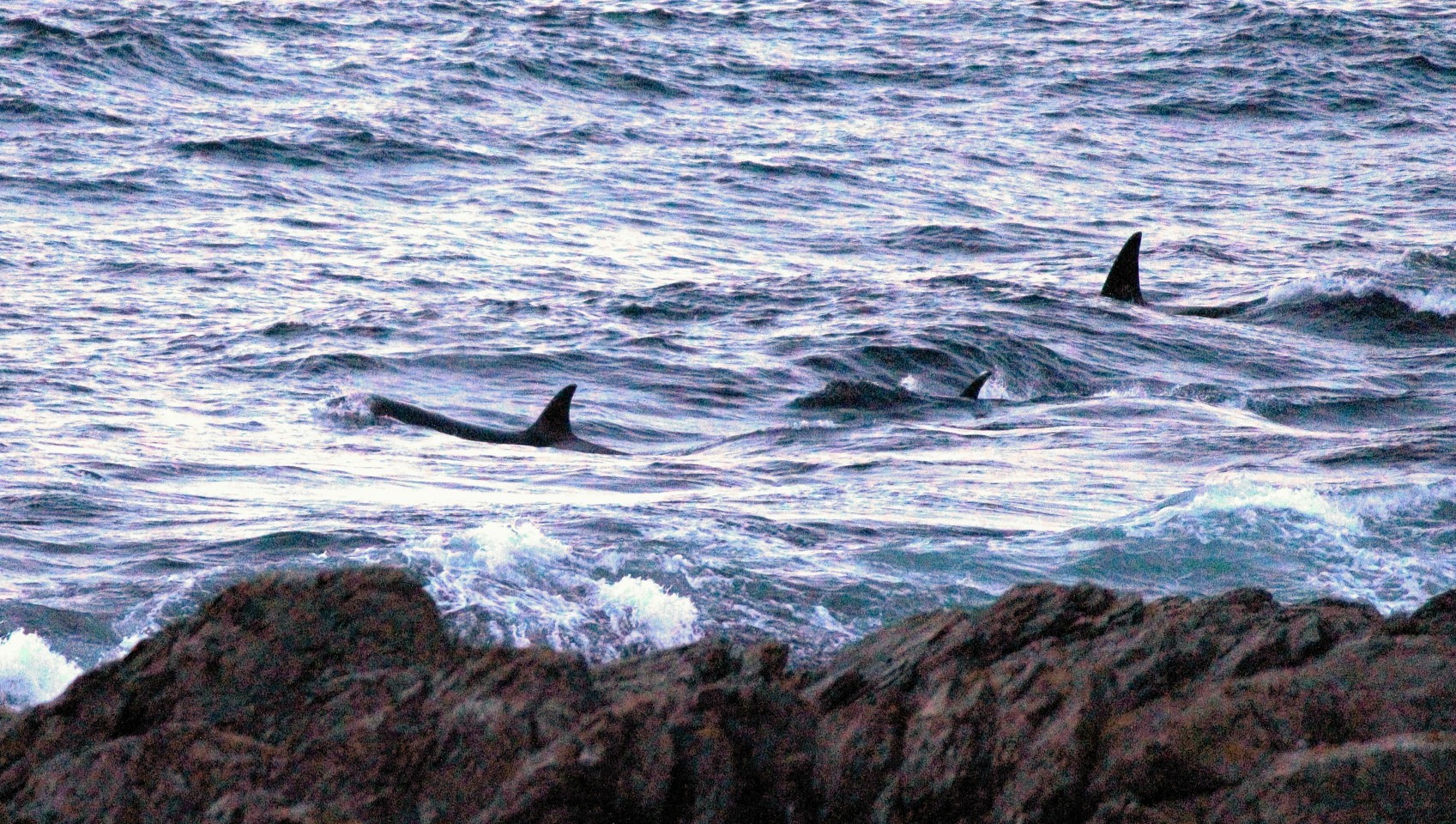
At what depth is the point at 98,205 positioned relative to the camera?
71.9 feet

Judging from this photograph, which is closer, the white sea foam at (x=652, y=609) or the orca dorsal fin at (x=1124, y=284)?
the white sea foam at (x=652, y=609)

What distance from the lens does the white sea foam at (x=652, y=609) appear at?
8.48 metres

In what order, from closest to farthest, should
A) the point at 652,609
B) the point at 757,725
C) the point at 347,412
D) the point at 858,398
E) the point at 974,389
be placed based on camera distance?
the point at 757,725
the point at 652,609
the point at 347,412
the point at 858,398
the point at 974,389

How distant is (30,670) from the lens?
789 cm

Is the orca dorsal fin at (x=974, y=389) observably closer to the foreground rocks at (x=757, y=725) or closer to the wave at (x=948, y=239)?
the wave at (x=948, y=239)

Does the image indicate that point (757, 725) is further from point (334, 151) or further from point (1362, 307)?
point (334, 151)

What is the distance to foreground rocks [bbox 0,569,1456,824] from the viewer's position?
4.04m


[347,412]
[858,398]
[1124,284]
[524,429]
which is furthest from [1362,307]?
[347,412]

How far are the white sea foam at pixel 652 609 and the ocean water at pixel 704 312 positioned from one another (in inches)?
1.2

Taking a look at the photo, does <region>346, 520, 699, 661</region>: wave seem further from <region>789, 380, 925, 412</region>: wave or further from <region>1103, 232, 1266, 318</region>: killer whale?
<region>1103, 232, 1266, 318</region>: killer whale

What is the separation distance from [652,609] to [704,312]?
10.7 m

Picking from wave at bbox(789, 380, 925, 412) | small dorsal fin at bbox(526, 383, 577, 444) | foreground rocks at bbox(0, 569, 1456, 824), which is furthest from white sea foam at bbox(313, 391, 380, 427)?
foreground rocks at bbox(0, 569, 1456, 824)

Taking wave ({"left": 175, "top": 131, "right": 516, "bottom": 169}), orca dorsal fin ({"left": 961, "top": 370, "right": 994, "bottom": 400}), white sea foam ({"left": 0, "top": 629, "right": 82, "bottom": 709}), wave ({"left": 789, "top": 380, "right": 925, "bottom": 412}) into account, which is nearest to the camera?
white sea foam ({"left": 0, "top": 629, "right": 82, "bottom": 709})

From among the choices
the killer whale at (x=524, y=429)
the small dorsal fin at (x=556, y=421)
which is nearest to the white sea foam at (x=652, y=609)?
the killer whale at (x=524, y=429)
